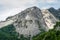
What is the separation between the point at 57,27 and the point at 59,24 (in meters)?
5.69

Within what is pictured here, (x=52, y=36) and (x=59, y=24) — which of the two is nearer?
(x=52, y=36)

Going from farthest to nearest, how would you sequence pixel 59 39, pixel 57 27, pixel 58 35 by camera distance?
pixel 57 27
pixel 58 35
pixel 59 39

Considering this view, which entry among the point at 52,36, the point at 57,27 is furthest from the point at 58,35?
the point at 57,27

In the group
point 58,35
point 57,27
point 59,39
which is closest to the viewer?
point 59,39

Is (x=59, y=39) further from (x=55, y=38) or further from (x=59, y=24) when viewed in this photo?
(x=59, y=24)

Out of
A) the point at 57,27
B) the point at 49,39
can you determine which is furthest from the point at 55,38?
the point at 57,27

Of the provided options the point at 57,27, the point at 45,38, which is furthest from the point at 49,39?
the point at 57,27

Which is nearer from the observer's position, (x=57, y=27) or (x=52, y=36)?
(x=52, y=36)

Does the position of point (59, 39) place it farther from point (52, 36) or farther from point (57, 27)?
point (57, 27)

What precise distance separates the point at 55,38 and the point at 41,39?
7556 mm

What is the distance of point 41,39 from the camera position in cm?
13025

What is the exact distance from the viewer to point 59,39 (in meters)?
124

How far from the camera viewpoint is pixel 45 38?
128 metres

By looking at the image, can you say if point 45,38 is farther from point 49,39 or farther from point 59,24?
point 59,24
